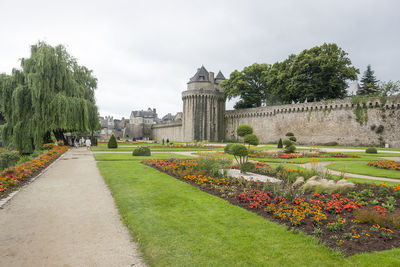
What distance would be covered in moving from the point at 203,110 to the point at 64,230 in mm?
49204

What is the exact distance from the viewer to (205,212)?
18.0 feet

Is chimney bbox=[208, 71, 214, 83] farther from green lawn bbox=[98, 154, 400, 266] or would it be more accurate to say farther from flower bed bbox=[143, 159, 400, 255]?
green lawn bbox=[98, 154, 400, 266]

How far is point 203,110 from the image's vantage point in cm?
5328

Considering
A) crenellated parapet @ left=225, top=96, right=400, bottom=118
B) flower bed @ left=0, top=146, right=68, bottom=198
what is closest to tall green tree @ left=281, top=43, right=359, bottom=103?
crenellated parapet @ left=225, top=96, right=400, bottom=118

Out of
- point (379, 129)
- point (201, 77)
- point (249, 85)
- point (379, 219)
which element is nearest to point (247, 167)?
point (379, 219)

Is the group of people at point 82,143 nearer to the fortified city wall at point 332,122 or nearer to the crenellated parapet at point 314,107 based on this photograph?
the crenellated parapet at point 314,107

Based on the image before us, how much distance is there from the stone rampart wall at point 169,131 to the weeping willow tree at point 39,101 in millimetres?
38288

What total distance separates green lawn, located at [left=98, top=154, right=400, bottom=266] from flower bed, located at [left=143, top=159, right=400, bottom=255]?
29cm

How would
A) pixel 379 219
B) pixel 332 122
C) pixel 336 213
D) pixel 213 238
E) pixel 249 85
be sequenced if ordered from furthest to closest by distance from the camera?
pixel 249 85
pixel 332 122
pixel 336 213
pixel 379 219
pixel 213 238

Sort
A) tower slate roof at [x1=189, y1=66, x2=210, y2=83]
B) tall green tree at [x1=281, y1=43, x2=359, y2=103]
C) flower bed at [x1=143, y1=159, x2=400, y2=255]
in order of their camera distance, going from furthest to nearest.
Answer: tower slate roof at [x1=189, y1=66, x2=210, y2=83] → tall green tree at [x1=281, y1=43, x2=359, y2=103] → flower bed at [x1=143, y1=159, x2=400, y2=255]

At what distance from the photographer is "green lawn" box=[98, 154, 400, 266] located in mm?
3473

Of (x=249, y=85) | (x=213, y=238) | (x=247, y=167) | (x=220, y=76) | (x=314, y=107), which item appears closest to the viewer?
(x=213, y=238)

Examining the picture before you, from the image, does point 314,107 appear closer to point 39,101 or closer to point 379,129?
point 379,129

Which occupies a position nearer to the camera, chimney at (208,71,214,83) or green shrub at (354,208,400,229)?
green shrub at (354,208,400,229)
